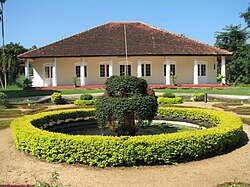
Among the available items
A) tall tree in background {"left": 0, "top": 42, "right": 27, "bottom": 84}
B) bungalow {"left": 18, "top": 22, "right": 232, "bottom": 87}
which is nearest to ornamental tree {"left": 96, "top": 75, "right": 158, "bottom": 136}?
bungalow {"left": 18, "top": 22, "right": 232, "bottom": 87}

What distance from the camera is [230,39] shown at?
49.6 metres

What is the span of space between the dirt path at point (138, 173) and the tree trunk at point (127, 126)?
216cm

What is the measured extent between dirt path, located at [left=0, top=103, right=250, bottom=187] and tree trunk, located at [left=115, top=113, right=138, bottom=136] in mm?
2156

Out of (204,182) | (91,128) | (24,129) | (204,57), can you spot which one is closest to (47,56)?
(204,57)

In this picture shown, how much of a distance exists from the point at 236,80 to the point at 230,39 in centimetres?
816

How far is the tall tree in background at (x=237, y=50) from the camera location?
43375mm

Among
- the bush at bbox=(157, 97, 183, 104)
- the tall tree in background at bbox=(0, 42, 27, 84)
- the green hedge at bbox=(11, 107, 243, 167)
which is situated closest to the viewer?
the green hedge at bbox=(11, 107, 243, 167)

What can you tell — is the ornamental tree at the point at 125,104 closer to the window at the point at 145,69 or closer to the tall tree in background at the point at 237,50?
the window at the point at 145,69

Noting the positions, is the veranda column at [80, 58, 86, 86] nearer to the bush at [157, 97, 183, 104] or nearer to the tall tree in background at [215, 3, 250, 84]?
the bush at [157, 97, 183, 104]

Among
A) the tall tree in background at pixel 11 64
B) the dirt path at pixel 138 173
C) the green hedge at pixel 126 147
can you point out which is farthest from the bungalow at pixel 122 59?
the dirt path at pixel 138 173

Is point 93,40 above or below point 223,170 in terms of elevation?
above

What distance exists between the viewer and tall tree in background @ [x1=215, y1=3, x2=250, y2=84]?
142ft

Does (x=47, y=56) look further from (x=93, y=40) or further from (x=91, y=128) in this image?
(x=91, y=128)

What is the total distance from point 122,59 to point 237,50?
23.4 m
